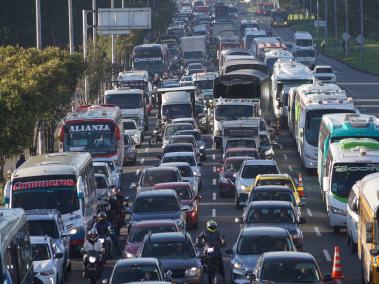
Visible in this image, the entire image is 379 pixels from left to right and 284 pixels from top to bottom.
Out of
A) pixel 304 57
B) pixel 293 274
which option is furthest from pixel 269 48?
pixel 293 274

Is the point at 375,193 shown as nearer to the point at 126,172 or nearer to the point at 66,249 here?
the point at 66,249

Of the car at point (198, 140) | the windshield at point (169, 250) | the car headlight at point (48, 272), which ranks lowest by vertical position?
the car at point (198, 140)

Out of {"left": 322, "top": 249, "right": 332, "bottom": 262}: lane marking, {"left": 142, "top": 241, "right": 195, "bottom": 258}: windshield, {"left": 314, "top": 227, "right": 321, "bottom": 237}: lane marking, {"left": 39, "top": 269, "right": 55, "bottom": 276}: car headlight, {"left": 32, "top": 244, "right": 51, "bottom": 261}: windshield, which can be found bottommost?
{"left": 314, "top": 227, "right": 321, "bottom": 237}: lane marking

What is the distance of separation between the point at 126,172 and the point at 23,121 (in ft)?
41.7

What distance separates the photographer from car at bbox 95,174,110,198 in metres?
44.6

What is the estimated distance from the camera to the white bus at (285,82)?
72875 mm

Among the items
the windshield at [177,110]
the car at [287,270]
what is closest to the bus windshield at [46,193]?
the car at [287,270]

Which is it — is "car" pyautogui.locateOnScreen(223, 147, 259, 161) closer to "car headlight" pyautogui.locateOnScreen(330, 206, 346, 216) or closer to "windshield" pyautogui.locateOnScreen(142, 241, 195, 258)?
"car headlight" pyautogui.locateOnScreen(330, 206, 346, 216)

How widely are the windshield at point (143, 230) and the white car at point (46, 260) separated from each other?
5.98 ft

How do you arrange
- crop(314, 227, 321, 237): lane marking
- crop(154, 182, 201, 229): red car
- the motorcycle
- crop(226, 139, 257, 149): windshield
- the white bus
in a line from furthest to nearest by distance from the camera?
1. the white bus
2. crop(226, 139, 257, 149): windshield
3. crop(154, 182, 201, 229): red car
4. crop(314, 227, 321, 237): lane marking
5. the motorcycle

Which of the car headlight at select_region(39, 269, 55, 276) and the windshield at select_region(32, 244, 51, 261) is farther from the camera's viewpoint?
the windshield at select_region(32, 244, 51, 261)

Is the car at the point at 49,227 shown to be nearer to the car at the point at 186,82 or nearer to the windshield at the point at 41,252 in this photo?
the windshield at the point at 41,252

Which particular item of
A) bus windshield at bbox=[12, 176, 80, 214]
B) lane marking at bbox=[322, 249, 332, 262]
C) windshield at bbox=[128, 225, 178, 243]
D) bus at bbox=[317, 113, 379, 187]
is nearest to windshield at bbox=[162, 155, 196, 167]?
bus at bbox=[317, 113, 379, 187]

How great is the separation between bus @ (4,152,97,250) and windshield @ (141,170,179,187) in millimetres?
5830
